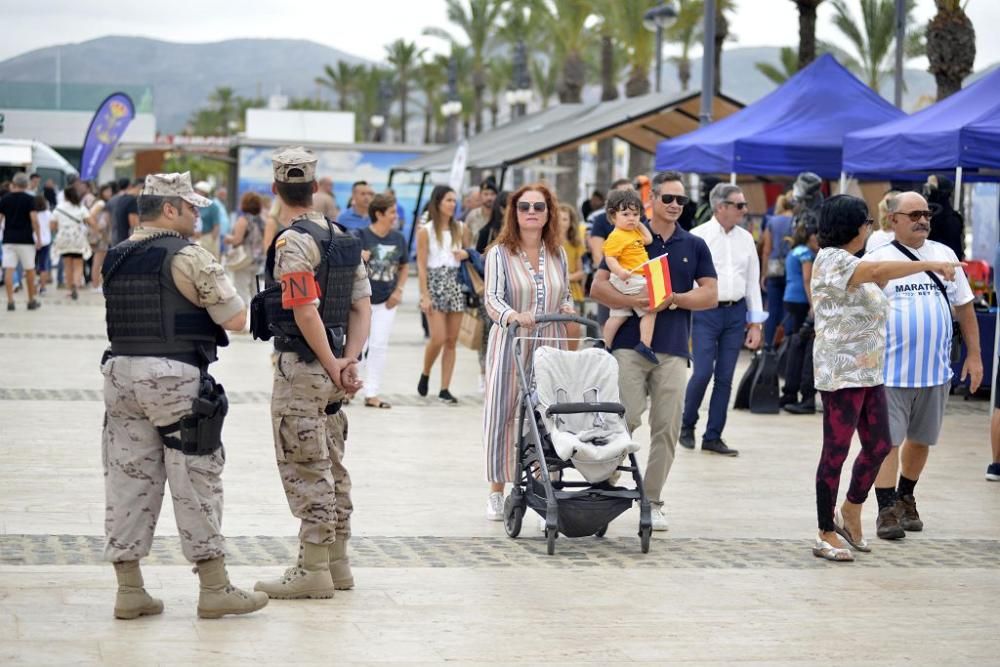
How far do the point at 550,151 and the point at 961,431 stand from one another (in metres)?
13.6

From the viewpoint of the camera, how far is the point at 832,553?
24.4ft

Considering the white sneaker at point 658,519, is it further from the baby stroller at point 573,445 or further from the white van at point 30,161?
the white van at point 30,161

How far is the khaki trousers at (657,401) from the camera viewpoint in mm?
8180

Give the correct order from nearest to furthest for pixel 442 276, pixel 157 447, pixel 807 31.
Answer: pixel 157 447 → pixel 442 276 → pixel 807 31

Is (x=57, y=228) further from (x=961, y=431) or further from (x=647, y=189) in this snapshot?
(x=961, y=431)

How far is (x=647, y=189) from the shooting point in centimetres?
1341

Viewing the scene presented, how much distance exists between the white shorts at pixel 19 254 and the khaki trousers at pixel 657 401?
15289 mm

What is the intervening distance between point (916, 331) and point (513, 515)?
7.57ft

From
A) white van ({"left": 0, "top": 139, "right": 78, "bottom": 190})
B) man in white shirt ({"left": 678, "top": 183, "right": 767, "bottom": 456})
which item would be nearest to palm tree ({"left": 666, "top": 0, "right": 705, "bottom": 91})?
white van ({"left": 0, "top": 139, "right": 78, "bottom": 190})

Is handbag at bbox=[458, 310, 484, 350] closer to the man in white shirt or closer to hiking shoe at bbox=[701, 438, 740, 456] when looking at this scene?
the man in white shirt

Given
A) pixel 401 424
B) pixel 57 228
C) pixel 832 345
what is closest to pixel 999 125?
pixel 401 424

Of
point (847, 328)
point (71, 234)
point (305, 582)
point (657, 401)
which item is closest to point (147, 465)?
point (305, 582)

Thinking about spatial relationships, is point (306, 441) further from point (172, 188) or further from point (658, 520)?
point (658, 520)

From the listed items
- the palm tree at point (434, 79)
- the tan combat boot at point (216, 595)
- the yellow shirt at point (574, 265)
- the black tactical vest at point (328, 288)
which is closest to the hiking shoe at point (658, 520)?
the black tactical vest at point (328, 288)
